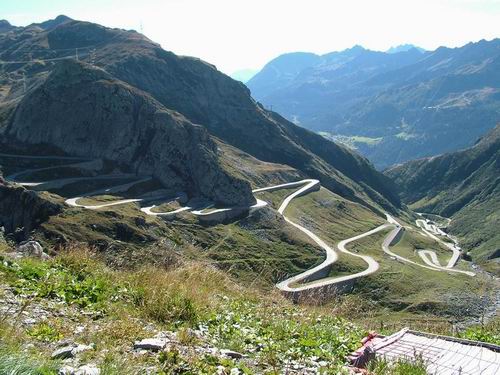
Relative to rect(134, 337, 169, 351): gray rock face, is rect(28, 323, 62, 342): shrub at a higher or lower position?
higher

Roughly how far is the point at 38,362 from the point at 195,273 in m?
10.3

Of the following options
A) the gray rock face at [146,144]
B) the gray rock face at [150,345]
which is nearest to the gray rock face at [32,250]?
the gray rock face at [150,345]

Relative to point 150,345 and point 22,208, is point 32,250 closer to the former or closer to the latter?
point 150,345

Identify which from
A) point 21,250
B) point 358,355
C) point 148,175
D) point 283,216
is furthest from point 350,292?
point 358,355

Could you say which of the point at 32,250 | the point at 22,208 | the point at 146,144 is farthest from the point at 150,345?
the point at 146,144

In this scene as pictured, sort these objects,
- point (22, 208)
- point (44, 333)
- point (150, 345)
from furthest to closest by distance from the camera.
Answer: point (22, 208)
point (44, 333)
point (150, 345)

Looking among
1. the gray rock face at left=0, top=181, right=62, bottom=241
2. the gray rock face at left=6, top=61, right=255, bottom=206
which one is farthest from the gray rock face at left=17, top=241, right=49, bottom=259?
the gray rock face at left=6, top=61, right=255, bottom=206

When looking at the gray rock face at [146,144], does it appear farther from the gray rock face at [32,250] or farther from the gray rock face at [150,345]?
the gray rock face at [150,345]

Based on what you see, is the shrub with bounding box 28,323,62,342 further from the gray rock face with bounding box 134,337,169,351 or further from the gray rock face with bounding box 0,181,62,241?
the gray rock face with bounding box 0,181,62,241

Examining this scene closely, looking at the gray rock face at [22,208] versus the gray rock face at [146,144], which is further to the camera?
the gray rock face at [146,144]

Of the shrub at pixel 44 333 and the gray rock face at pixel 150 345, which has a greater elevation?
the shrub at pixel 44 333

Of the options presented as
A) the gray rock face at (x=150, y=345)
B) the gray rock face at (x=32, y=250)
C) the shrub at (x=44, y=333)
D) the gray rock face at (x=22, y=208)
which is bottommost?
the gray rock face at (x=22, y=208)

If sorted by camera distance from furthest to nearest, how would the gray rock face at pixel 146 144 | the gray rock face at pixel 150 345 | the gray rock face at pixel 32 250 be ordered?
the gray rock face at pixel 146 144
the gray rock face at pixel 32 250
the gray rock face at pixel 150 345

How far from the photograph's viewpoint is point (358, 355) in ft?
38.4
